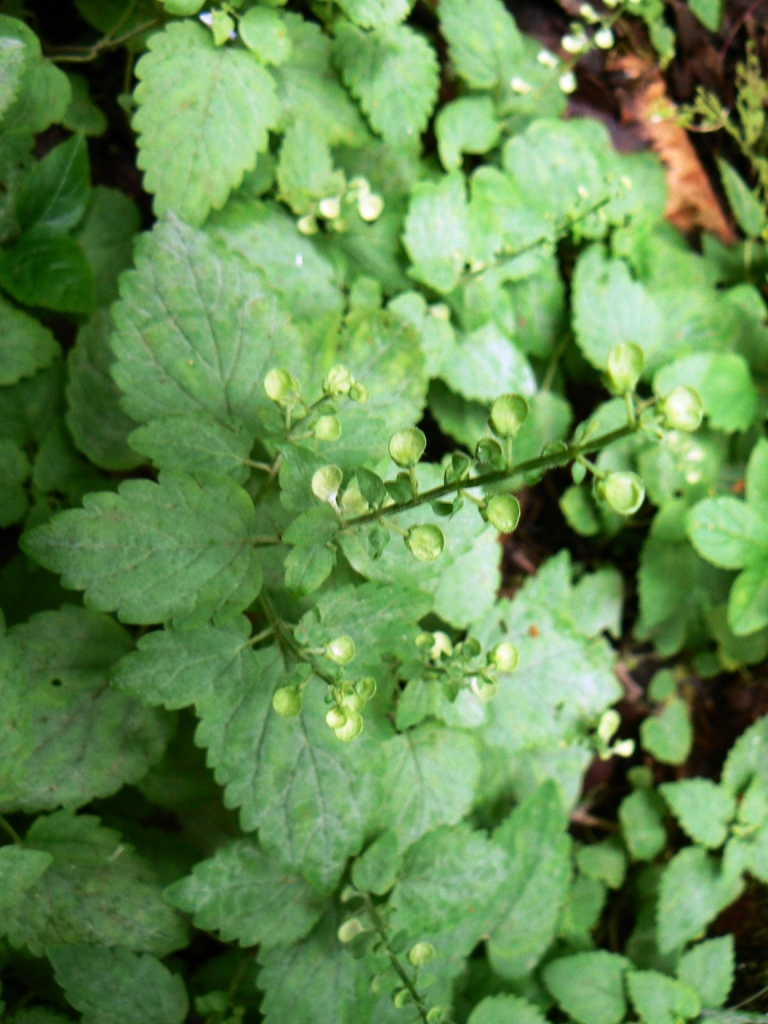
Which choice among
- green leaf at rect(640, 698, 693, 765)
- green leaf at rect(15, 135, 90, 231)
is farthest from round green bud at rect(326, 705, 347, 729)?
green leaf at rect(640, 698, 693, 765)

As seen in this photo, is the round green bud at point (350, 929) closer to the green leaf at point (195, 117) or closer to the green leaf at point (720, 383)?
the green leaf at point (195, 117)

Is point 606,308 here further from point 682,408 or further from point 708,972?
point 708,972

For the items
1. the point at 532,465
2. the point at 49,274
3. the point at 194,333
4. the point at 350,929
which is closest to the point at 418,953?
the point at 350,929

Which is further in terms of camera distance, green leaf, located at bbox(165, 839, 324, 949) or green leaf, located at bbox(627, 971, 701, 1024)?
green leaf, located at bbox(627, 971, 701, 1024)

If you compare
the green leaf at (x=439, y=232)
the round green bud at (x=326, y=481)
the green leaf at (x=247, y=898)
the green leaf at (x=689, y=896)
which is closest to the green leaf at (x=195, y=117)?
the green leaf at (x=439, y=232)

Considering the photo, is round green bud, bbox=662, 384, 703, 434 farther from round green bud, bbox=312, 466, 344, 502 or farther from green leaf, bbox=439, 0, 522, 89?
green leaf, bbox=439, 0, 522, 89

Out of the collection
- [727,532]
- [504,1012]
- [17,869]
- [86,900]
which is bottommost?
[504,1012]
